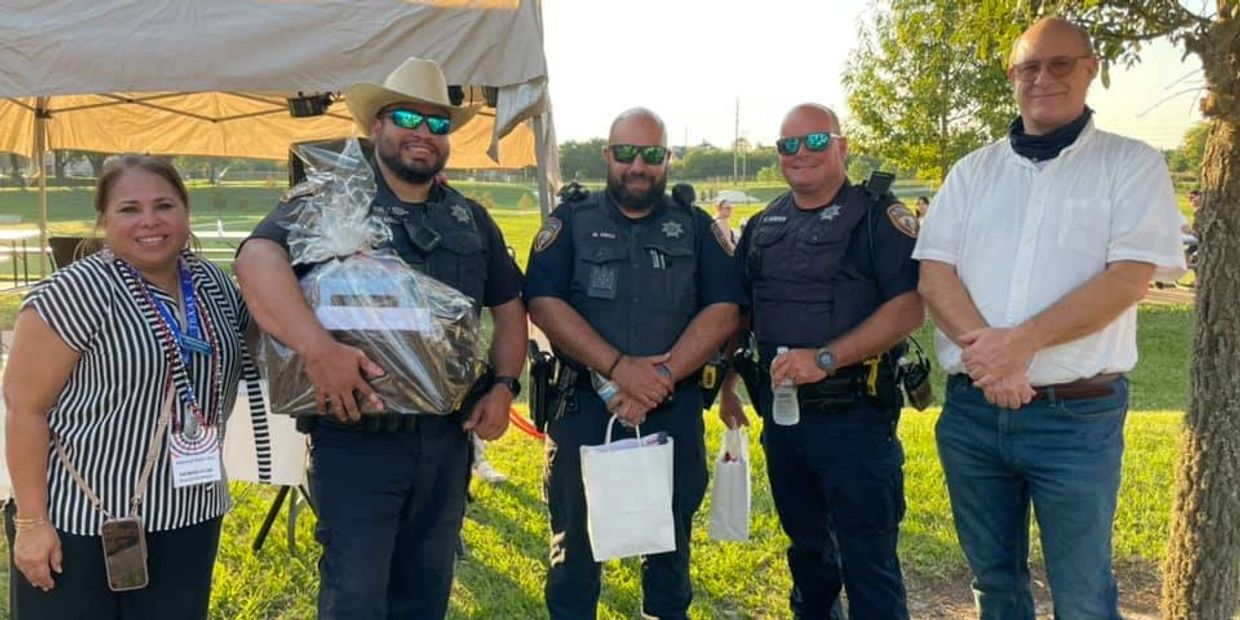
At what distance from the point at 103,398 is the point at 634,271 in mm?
1771

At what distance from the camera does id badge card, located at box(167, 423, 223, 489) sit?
2.38 meters

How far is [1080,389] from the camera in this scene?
2623 millimetres

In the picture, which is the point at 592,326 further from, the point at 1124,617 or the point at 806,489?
→ the point at 1124,617

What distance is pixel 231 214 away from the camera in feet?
127

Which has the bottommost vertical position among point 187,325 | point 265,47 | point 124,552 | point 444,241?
point 124,552

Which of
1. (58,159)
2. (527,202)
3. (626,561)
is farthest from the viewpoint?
(527,202)

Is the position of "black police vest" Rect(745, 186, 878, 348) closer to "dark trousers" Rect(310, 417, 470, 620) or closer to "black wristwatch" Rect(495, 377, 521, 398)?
"black wristwatch" Rect(495, 377, 521, 398)

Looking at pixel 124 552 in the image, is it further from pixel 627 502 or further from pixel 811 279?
pixel 811 279

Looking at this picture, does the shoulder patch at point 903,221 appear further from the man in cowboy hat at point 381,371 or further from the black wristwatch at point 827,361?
the man in cowboy hat at point 381,371

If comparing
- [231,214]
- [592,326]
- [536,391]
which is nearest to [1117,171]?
[592,326]

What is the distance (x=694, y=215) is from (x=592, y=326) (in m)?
0.60

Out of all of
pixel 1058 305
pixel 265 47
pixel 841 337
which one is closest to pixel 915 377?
pixel 841 337

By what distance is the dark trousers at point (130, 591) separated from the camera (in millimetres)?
2305

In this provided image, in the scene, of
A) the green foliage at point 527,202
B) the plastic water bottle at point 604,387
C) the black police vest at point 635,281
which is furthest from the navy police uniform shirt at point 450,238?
the green foliage at point 527,202
